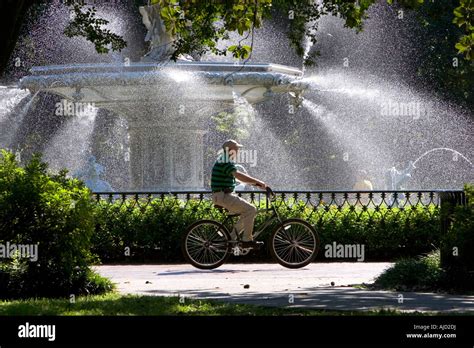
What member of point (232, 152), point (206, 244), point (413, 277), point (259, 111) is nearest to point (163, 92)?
point (232, 152)

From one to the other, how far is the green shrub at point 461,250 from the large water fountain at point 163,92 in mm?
8167

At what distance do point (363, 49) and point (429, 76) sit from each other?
3717 mm

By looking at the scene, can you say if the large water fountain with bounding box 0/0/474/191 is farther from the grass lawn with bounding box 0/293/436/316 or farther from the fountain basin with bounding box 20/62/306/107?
the grass lawn with bounding box 0/293/436/316

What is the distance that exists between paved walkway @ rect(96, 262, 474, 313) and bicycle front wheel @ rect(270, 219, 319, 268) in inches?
6.8

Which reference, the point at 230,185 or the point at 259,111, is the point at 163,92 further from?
the point at 259,111

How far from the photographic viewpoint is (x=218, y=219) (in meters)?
18.4

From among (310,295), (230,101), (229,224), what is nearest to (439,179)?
(230,101)

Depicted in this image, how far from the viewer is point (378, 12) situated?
42.7 metres

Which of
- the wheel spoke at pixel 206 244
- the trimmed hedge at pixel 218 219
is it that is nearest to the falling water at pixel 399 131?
the trimmed hedge at pixel 218 219

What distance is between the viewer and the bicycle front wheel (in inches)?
606

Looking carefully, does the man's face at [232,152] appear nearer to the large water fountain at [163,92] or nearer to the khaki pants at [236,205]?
the khaki pants at [236,205]

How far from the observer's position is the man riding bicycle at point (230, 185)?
1492cm

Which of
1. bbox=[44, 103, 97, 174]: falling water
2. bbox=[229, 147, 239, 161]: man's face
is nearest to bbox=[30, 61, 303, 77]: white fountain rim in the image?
bbox=[229, 147, 239, 161]: man's face

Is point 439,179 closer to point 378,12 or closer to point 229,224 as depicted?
point 378,12
